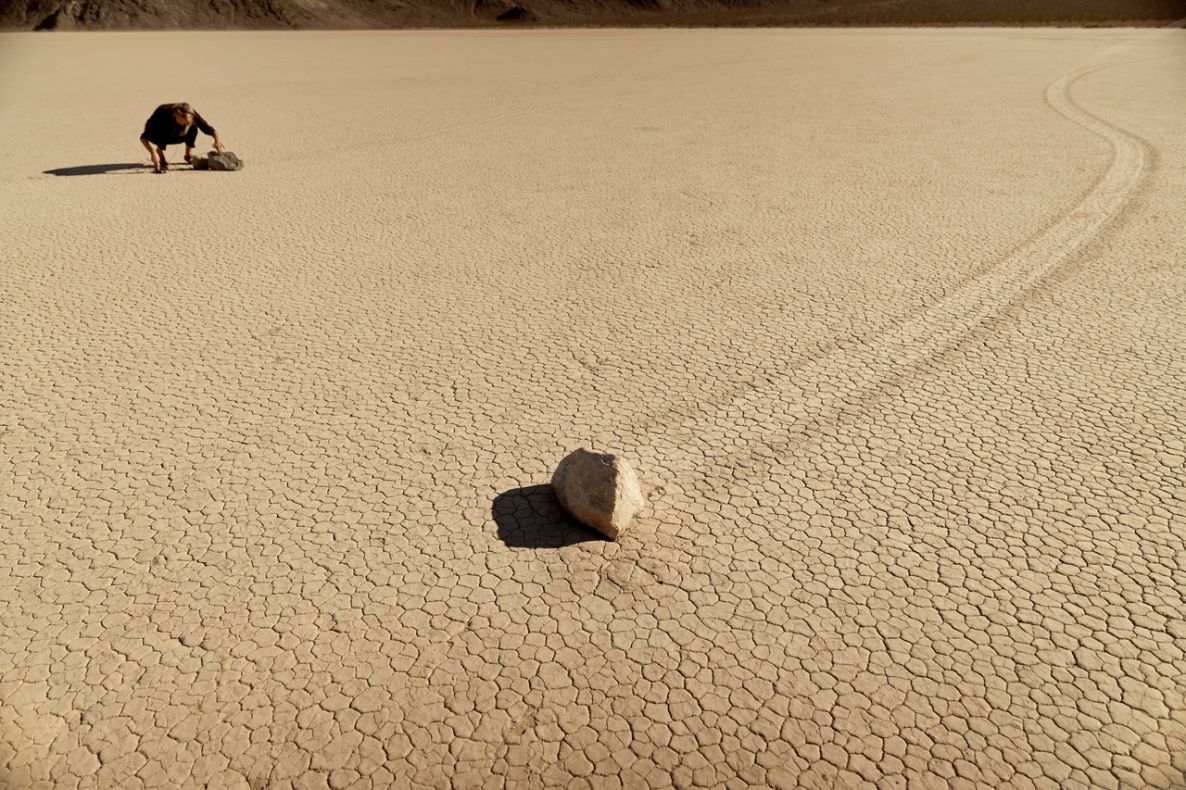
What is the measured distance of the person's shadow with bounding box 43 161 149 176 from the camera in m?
8.86

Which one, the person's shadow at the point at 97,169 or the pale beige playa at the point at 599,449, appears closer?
the pale beige playa at the point at 599,449

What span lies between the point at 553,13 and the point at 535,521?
5454cm

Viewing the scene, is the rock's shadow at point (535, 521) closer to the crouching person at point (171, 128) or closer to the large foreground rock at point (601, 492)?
the large foreground rock at point (601, 492)

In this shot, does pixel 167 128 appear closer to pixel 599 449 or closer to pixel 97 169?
pixel 97 169

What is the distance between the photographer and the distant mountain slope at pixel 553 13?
34.3 meters

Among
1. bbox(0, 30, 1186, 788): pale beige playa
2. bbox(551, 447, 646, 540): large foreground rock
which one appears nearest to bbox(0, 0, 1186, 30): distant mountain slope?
bbox(0, 30, 1186, 788): pale beige playa

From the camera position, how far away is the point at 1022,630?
2711mm

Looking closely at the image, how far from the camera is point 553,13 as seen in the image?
53.2 m

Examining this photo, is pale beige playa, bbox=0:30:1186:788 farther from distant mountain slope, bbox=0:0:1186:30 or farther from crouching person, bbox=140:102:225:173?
distant mountain slope, bbox=0:0:1186:30

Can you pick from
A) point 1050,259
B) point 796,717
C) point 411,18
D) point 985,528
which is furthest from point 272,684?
point 411,18

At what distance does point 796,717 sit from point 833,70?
16295mm

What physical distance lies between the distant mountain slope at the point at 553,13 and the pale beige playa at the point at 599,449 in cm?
2963

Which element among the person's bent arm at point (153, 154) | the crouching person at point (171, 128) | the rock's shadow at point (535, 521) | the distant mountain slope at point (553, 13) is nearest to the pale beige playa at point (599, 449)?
the rock's shadow at point (535, 521)

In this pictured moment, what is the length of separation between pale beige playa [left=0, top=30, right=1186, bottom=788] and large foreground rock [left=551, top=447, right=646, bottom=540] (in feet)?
0.25
